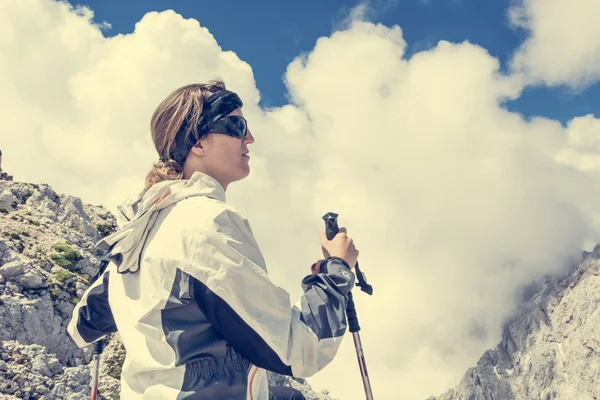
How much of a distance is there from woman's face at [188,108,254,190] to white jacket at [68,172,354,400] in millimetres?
545

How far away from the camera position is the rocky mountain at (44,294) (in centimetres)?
2443

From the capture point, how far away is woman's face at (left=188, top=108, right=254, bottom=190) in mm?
4730

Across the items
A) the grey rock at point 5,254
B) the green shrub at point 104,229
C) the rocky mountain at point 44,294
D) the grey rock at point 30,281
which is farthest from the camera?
Result: the green shrub at point 104,229

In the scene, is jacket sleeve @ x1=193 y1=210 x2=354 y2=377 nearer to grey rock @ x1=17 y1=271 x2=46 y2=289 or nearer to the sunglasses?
the sunglasses

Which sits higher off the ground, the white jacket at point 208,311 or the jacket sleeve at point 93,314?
the jacket sleeve at point 93,314

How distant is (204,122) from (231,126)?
243mm

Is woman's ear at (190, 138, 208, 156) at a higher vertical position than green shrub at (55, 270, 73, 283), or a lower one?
lower

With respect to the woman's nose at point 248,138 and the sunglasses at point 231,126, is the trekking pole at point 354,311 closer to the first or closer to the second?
the woman's nose at point 248,138

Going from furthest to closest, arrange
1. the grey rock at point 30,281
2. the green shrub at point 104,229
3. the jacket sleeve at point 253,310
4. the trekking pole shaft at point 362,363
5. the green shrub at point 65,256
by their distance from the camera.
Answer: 1. the green shrub at point 104,229
2. the green shrub at point 65,256
3. the grey rock at point 30,281
4. the trekking pole shaft at point 362,363
5. the jacket sleeve at point 253,310

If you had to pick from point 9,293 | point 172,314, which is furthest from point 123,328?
point 9,293

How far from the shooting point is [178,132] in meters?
4.76

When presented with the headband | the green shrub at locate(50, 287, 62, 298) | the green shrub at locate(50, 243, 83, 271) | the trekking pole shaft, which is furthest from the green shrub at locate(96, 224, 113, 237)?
the headband

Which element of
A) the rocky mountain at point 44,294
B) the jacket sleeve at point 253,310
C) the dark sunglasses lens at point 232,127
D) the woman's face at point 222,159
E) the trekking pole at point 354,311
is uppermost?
the rocky mountain at point 44,294

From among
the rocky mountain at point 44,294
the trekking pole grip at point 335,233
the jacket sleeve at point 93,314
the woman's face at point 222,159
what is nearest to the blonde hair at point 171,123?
the woman's face at point 222,159
